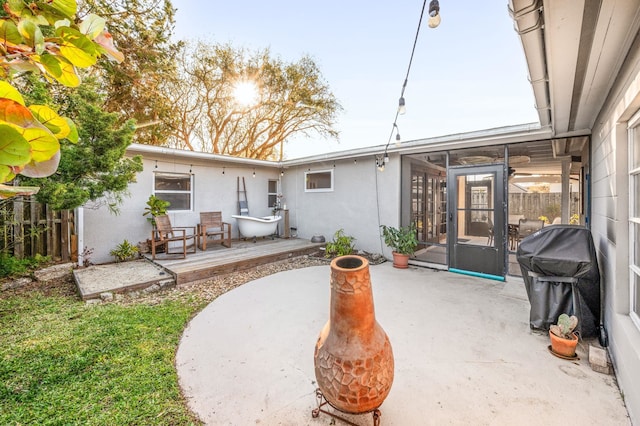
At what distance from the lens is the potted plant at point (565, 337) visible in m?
2.54

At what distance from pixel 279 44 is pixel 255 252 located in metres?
8.98

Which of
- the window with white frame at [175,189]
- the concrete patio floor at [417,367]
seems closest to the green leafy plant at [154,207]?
the window with white frame at [175,189]

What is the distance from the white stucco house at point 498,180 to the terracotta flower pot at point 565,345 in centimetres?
27

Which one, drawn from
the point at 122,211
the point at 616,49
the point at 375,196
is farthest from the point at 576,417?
the point at 122,211

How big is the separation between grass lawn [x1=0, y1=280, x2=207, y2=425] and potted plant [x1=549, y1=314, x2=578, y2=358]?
313cm

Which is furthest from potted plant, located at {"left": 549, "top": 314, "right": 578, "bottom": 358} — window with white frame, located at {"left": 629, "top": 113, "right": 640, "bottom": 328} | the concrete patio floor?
window with white frame, located at {"left": 629, "top": 113, "right": 640, "bottom": 328}

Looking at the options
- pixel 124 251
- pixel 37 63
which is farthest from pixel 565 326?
pixel 124 251

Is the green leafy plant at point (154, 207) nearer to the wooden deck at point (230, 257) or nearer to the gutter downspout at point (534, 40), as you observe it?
the wooden deck at point (230, 257)

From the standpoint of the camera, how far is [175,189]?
6.94 metres

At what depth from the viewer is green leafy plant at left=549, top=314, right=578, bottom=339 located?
2.58 metres

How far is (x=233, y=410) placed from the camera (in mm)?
1966

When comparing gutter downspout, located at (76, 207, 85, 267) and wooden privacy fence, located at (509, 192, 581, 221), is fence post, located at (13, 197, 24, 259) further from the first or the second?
wooden privacy fence, located at (509, 192, 581, 221)

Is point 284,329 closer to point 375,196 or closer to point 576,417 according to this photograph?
point 576,417

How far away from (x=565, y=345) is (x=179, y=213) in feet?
23.8
